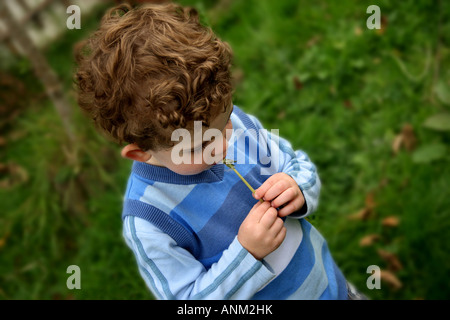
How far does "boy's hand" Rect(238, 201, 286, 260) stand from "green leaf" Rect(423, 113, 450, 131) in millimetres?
1669

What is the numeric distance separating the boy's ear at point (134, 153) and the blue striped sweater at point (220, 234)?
29mm

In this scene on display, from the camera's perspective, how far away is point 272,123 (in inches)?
117

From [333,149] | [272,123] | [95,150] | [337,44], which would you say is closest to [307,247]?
[333,149]

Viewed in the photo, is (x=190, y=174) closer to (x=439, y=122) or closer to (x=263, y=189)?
(x=263, y=189)

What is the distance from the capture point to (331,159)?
271cm

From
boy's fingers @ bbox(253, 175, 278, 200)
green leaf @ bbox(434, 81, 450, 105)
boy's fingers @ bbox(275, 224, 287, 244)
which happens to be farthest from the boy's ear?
green leaf @ bbox(434, 81, 450, 105)

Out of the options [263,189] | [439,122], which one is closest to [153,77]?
[263,189]

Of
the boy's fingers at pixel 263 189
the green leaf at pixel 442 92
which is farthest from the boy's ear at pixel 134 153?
Answer: the green leaf at pixel 442 92

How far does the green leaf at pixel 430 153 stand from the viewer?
2.42 meters

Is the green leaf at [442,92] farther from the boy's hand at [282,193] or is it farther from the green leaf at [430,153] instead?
the boy's hand at [282,193]

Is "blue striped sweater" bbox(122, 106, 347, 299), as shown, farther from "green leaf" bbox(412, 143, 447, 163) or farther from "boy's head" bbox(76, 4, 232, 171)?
"green leaf" bbox(412, 143, 447, 163)

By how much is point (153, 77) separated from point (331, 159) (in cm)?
185
